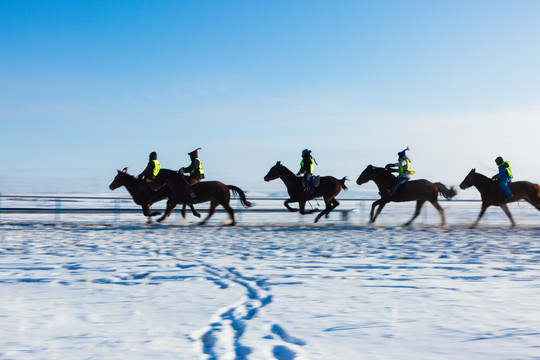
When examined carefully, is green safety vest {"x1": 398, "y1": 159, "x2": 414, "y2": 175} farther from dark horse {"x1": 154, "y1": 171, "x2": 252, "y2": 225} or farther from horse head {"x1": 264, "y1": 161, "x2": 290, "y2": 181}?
dark horse {"x1": 154, "y1": 171, "x2": 252, "y2": 225}

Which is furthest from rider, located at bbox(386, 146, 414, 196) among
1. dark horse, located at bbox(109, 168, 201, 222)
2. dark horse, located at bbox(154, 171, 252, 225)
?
dark horse, located at bbox(109, 168, 201, 222)

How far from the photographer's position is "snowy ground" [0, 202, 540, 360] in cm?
379

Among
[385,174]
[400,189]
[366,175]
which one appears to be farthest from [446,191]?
[366,175]

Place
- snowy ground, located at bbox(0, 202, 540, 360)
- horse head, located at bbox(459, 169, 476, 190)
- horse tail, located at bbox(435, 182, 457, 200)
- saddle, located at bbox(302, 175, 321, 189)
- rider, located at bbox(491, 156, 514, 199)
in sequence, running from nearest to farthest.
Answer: snowy ground, located at bbox(0, 202, 540, 360), rider, located at bbox(491, 156, 514, 199), horse head, located at bbox(459, 169, 476, 190), saddle, located at bbox(302, 175, 321, 189), horse tail, located at bbox(435, 182, 457, 200)

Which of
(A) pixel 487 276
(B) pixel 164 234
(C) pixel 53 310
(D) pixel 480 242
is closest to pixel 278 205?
(B) pixel 164 234

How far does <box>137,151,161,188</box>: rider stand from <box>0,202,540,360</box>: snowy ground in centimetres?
663

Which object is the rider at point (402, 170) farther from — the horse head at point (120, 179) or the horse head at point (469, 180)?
the horse head at point (120, 179)

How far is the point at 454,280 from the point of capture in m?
6.55

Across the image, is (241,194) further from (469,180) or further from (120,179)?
(469,180)

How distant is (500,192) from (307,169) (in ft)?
19.3

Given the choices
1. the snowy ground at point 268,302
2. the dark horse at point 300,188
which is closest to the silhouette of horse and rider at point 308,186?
the dark horse at point 300,188

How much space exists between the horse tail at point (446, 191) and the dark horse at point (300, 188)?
337 centimetres

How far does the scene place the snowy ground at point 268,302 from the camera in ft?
12.4

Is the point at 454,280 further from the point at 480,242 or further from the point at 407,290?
the point at 480,242
